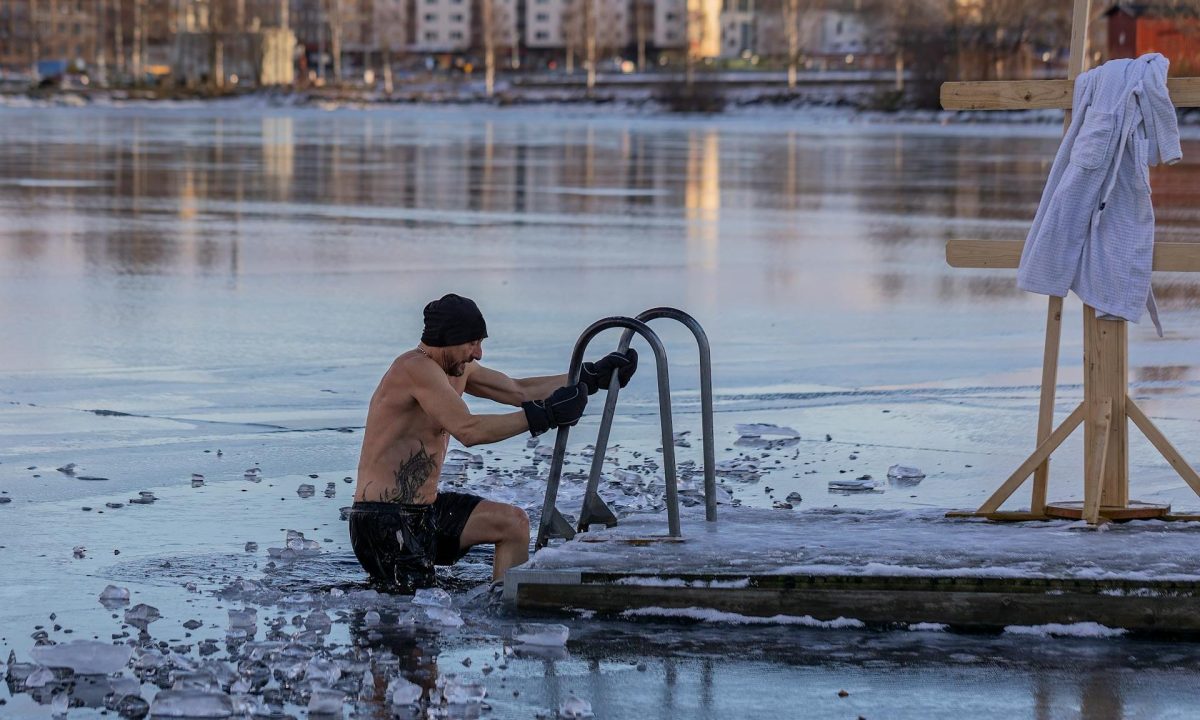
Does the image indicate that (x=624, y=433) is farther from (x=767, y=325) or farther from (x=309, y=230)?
(x=309, y=230)

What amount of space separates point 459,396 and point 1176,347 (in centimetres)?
727

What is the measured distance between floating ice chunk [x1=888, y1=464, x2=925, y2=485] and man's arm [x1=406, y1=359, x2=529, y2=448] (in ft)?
8.53

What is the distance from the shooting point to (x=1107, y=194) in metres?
6.83

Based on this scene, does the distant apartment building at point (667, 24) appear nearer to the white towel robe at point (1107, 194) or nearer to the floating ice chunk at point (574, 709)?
the white towel robe at point (1107, 194)

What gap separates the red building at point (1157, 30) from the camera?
3000 inches

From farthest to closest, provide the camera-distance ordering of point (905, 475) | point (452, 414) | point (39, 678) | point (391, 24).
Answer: point (391, 24)
point (905, 475)
point (452, 414)
point (39, 678)

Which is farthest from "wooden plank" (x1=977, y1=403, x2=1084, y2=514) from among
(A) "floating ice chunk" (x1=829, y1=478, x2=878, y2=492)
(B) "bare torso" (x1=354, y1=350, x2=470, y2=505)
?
(B) "bare torso" (x1=354, y1=350, x2=470, y2=505)

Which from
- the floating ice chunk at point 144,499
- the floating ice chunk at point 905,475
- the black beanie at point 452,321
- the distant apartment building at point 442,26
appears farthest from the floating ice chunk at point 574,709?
the distant apartment building at point 442,26

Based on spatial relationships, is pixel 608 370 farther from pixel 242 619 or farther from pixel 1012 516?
pixel 1012 516

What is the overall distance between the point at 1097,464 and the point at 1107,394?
31 cm

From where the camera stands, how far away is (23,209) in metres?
23.3

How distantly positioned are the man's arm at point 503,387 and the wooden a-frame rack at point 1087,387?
1607 millimetres

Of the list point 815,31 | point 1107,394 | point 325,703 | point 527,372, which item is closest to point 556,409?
point 325,703

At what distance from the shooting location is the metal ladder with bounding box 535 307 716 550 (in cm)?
661
